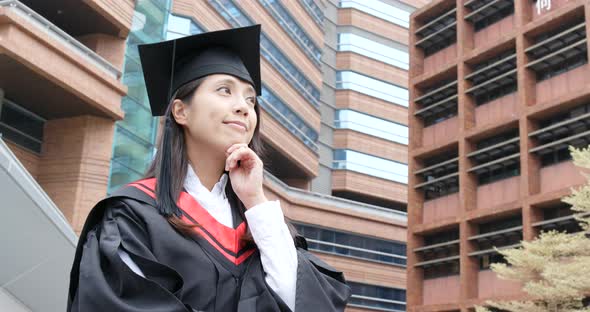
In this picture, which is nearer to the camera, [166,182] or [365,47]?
[166,182]

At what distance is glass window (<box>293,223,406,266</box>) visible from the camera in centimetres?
4247

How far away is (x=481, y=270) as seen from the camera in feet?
98.5

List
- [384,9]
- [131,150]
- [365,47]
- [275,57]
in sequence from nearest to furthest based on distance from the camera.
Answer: [131,150] < [275,57] < [365,47] < [384,9]

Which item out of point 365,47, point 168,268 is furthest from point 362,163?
point 168,268

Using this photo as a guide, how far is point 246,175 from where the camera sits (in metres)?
2.16

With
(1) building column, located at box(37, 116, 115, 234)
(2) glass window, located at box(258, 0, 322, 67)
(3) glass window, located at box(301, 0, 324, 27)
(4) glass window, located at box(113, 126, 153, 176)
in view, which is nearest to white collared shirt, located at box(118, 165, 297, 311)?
(1) building column, located at box(37, 116, 115, 234)

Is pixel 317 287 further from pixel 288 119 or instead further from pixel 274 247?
pixel 288 119

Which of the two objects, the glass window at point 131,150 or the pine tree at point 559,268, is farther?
the glass window at point 131,150

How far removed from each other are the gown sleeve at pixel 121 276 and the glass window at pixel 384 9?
2031 inches

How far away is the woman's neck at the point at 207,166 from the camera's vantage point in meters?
2.26

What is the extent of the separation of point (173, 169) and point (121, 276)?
0.46 metres

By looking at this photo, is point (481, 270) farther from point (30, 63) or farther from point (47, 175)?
point (30, 63)

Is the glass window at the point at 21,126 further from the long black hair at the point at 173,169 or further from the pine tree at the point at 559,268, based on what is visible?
the long black hair at the point at 173,169

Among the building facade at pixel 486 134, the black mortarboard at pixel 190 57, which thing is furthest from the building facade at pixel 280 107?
the black mortarboard at pixel 190 57
